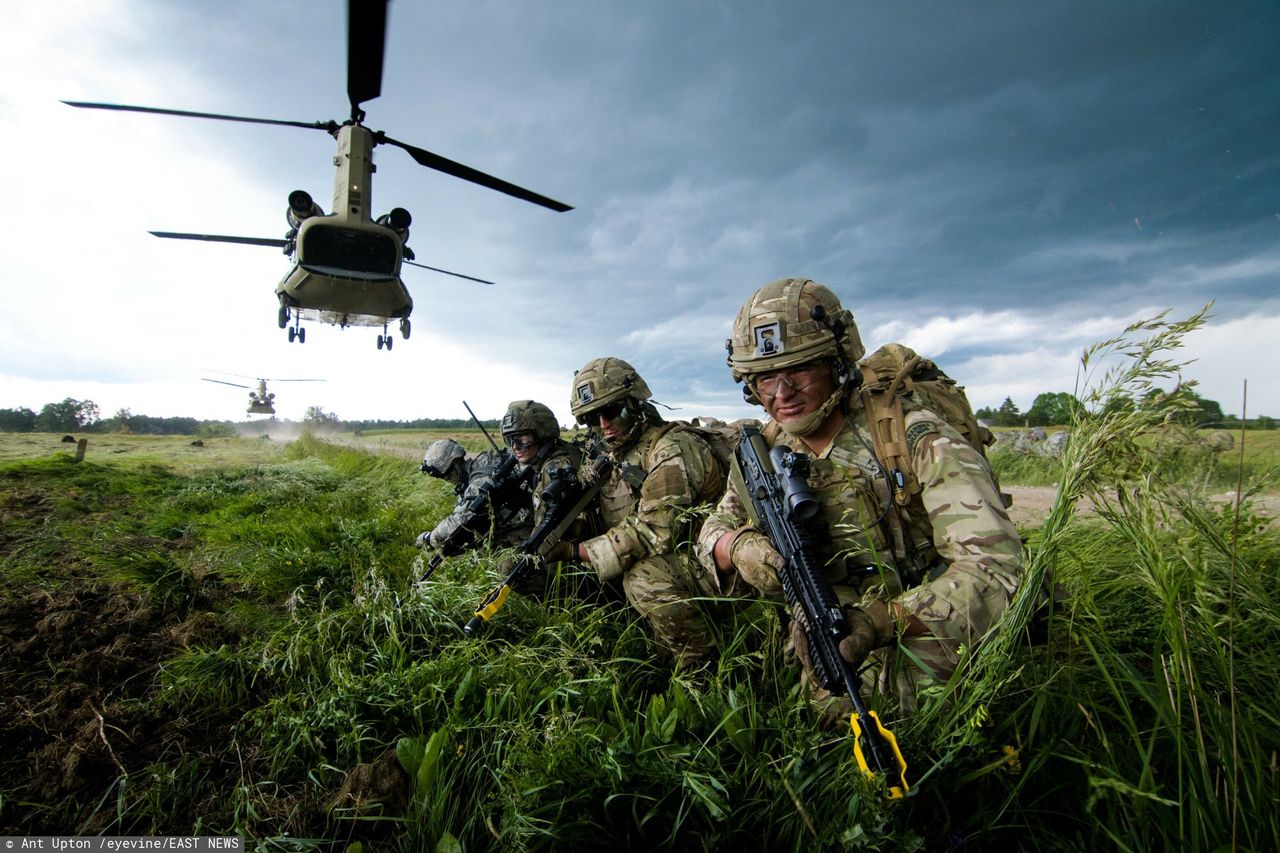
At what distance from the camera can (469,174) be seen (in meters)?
9.75

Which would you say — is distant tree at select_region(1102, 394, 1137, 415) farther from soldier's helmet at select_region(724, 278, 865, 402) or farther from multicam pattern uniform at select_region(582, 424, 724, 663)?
multicam pattern uniform at select_region(582, 424, 724, 663)

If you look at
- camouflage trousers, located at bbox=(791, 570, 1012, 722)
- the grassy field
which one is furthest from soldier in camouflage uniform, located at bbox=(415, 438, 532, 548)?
camouflage trousers, located at bbox=(791, 570, 1012, 722)

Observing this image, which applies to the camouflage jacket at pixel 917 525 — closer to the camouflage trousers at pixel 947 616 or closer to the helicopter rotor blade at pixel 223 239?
the camouflage trousers at pixel 947 616

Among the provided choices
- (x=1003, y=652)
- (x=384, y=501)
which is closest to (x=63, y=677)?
(x=1003, y=652)

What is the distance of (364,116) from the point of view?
9.94 metres

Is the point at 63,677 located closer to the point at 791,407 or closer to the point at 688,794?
the point at 688,794

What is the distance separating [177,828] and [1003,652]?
2.78 metres

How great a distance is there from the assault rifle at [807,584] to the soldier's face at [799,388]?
0.20 m

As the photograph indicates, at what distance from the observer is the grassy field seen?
117 cm

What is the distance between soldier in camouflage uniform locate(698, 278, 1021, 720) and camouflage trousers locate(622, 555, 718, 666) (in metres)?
0.43

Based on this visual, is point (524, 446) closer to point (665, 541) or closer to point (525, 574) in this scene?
point (525, 574)

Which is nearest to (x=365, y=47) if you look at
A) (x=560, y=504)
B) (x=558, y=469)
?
(x=558, y=469)

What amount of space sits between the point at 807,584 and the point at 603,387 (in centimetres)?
270

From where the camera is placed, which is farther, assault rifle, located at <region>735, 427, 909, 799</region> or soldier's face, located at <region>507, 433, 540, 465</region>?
soldier's face, located at <region>507, 433, 540, 465</region>
